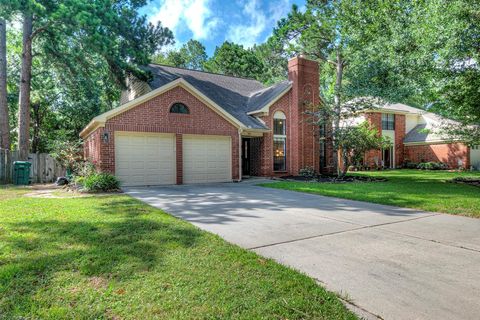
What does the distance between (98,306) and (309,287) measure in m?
2.01

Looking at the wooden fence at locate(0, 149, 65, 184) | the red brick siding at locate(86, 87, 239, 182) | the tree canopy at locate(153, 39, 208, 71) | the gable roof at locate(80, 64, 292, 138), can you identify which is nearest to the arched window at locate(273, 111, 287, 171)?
the gable roof at locate(80, 64, 292, 138)

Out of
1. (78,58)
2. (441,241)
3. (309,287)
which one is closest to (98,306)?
(309,287)

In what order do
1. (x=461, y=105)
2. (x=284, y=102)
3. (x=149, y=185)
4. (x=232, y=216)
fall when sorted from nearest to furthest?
(x=232, y=216) < (x=461, y=105) < (x=149, y=185) < (x=284, y=102)

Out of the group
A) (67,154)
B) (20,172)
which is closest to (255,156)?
(67,154)

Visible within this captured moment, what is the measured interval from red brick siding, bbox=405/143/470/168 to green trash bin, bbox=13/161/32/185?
96.2ft

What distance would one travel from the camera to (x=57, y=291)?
3.07 m

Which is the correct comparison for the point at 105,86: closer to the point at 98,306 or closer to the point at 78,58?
the point at 78,58

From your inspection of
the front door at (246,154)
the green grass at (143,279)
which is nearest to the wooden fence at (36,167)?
the front door at (246,154)

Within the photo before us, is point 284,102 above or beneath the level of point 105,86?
beneath

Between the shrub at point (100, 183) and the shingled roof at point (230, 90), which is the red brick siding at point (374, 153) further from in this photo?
the shrub at point (100, 183)

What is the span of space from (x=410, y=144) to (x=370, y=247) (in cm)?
2762

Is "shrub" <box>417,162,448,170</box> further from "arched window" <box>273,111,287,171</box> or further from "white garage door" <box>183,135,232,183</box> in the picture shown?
"white garage door" <box>183,135,232,183</box>

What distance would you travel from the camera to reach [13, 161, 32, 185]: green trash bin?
14.3 m

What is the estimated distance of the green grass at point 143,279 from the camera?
8.85ft
